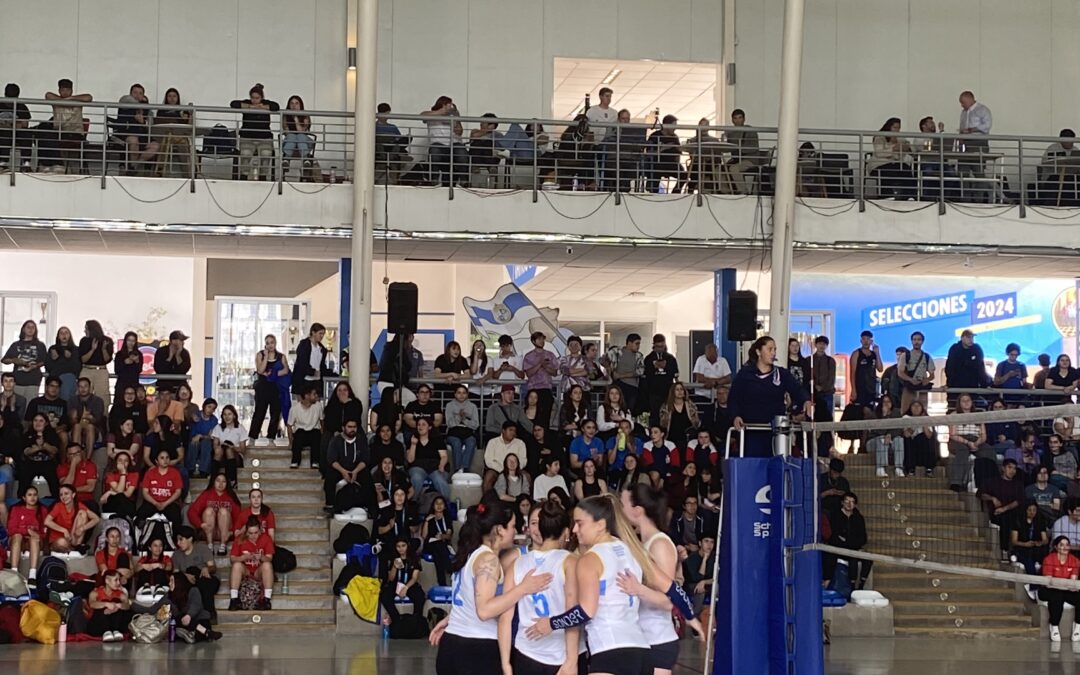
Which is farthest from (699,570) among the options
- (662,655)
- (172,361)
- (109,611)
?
(662,655)

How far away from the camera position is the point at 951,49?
79.6ft

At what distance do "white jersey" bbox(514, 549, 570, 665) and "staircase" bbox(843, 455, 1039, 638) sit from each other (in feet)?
28.2

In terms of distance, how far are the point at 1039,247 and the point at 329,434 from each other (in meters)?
10.8

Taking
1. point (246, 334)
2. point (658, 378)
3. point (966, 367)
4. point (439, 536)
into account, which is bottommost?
point (439, 536)

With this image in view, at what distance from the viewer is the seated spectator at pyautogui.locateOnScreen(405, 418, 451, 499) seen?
17.1 meters

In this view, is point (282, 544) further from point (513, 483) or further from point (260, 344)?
point (260, 344)

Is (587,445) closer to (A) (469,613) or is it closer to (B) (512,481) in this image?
(B) (512,481)

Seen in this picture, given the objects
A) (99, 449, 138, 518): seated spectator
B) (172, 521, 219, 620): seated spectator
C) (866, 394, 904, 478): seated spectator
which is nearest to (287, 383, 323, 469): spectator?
(99, 449, 138, 518): seated spectator

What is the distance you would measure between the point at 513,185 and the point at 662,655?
45.8 ft

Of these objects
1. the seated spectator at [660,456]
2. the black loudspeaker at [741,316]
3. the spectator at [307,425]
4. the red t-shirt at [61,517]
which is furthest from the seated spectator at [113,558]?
the black loudspeaker at [741,316]

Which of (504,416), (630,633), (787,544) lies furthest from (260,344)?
(630,633)

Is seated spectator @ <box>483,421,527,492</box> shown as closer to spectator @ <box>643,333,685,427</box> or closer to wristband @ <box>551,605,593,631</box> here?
spectator @ <box>643,333,685,427</box>

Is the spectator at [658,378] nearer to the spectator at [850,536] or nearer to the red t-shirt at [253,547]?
the spectator at [850,536]

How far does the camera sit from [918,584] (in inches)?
671
